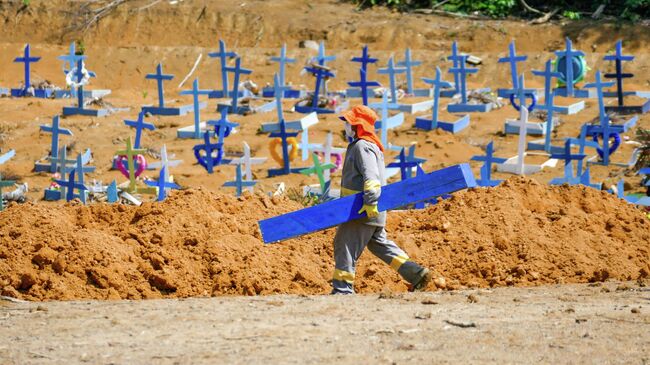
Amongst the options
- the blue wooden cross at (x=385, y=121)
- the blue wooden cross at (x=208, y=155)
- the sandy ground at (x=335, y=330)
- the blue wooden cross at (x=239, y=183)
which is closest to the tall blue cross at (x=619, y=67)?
the blue wooden cross at (x=385, y=121)

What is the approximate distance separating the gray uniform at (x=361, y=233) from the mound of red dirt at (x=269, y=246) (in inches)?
28.3

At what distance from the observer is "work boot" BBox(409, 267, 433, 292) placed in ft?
31.8

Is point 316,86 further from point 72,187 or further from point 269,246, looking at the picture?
point 269,246

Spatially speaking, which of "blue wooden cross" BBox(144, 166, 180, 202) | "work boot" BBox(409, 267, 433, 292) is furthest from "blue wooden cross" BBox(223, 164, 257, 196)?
"work boot" BBox(409, 267, 433, 292)

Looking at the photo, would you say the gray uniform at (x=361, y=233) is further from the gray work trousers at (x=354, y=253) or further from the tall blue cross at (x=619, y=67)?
the tall blue cross at (x=619, y=67)

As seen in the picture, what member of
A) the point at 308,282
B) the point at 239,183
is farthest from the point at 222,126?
the point at 308,282

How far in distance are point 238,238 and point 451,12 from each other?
22.1m

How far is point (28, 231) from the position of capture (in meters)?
10.2

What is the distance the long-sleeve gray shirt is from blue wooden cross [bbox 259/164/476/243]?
108 millimetres

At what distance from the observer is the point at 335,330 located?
7961mm

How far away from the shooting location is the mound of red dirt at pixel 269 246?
9930mm

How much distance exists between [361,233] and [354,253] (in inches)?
6.2

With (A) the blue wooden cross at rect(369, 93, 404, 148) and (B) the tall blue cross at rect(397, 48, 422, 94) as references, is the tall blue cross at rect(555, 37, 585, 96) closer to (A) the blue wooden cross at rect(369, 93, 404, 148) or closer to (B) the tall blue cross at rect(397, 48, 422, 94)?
(B) the tall blue cross at rect(397, 48, 422, 94)

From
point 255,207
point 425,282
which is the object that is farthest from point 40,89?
point 425,282
